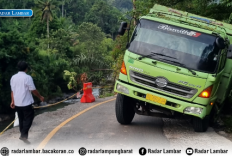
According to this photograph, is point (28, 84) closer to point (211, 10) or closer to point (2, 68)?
point (211, 10)

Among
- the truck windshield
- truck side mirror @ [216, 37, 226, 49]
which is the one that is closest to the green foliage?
the truck windshield

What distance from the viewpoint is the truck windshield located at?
7418mm

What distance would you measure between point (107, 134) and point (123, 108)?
925 mm

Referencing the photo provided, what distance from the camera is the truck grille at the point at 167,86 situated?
23.9 feet

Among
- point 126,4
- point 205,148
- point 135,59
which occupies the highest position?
point 135,59

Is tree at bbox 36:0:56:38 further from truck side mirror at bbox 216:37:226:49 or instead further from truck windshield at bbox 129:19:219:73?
truck side mirror at bbox 216:37:226:49

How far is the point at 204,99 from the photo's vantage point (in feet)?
23.9

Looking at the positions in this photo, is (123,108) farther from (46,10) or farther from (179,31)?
(46,10)

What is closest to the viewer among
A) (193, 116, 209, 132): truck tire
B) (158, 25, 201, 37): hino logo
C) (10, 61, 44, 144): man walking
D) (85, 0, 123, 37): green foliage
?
(10, 61, 44, 144): man walking

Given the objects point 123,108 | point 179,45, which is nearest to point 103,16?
point 123,108

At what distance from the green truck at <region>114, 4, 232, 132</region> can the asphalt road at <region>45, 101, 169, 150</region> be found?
0.73 meters

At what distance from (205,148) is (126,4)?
147599mm

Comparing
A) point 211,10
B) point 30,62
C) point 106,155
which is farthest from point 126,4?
point 106,155

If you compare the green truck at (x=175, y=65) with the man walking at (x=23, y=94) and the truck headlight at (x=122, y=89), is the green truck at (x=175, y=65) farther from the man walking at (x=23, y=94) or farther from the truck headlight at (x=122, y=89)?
the man walking at (x=23, y=94)
